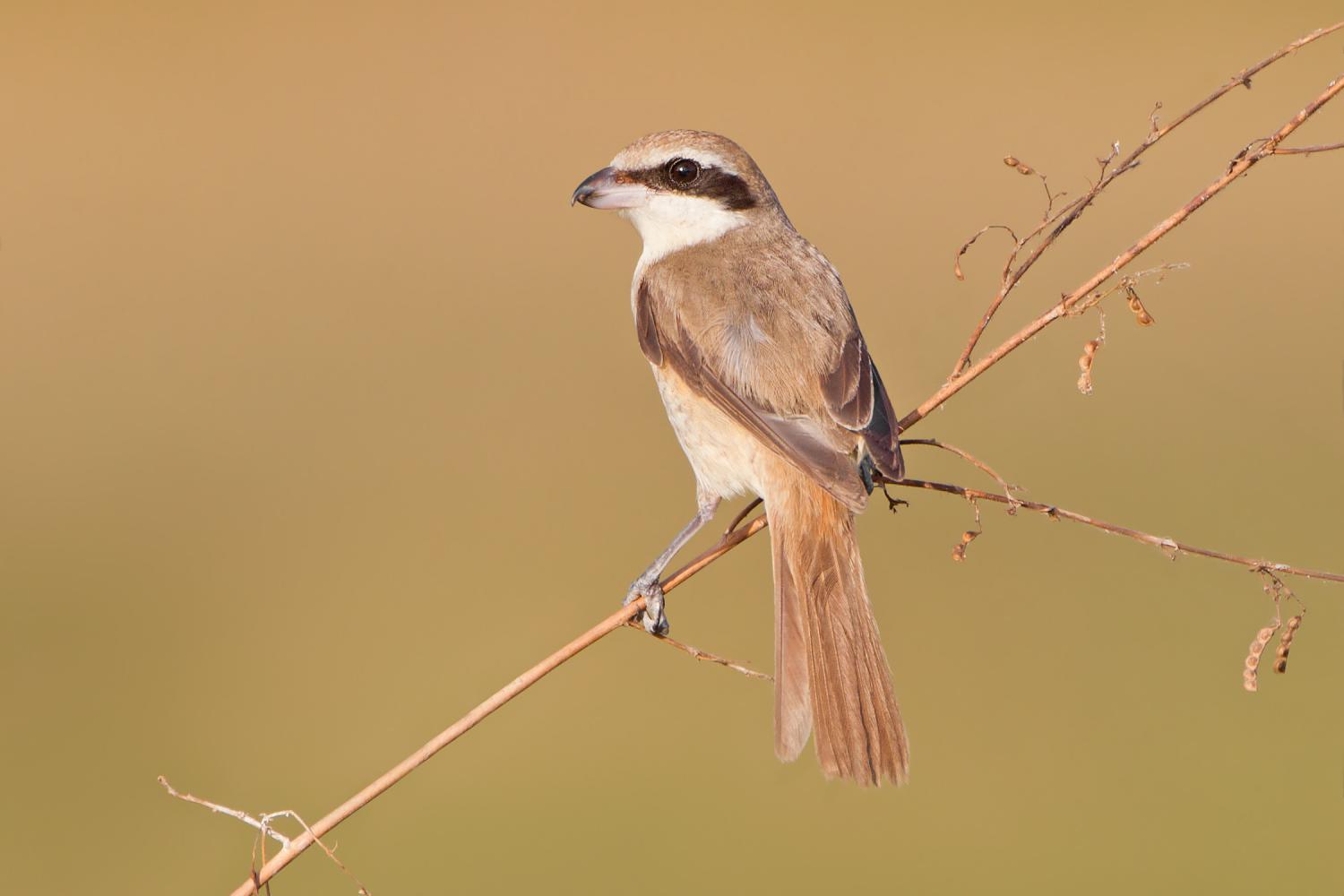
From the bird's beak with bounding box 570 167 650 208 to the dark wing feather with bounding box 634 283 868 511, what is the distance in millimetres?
279

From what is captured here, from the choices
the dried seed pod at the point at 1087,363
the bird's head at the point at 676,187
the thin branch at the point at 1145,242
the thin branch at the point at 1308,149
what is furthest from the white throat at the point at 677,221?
the thin branch at the point at 1308,149

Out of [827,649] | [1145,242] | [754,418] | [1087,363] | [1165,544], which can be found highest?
[1145,242]

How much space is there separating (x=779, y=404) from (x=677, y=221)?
2.80ft

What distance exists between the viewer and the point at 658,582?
3.59 metres

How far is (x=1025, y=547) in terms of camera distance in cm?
841

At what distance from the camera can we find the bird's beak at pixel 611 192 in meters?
3.91

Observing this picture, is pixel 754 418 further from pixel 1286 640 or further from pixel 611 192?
pixel 1286 640

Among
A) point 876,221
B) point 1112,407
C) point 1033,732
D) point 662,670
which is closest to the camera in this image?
point 1033,732

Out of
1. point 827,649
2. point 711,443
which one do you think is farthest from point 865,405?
point 827,649

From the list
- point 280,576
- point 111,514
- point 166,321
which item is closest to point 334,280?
point 166,321

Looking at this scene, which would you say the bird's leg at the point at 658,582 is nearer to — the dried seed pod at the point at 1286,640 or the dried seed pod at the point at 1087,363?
the dried seed pod at the point at 1087,363

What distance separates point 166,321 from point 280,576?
3.95 metres

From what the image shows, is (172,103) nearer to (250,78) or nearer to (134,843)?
(250,78)

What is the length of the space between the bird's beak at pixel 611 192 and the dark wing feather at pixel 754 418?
279mm
